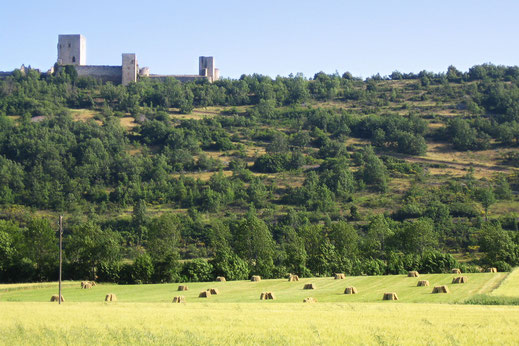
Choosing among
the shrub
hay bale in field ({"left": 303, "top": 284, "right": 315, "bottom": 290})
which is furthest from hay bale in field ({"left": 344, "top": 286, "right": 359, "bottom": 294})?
the shrub

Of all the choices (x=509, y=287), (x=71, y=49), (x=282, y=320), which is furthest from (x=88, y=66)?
(x=282, y=320)

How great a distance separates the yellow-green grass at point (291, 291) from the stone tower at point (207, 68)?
115 meters

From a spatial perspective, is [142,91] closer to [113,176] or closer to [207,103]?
[207,103]

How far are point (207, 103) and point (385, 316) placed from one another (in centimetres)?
12733

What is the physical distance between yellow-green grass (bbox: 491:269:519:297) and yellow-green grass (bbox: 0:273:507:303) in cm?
62

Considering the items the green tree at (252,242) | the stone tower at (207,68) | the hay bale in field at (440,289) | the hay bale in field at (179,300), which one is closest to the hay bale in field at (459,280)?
the hay bale in field at (440,289)

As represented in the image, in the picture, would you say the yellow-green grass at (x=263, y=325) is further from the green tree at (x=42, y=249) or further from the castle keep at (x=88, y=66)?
the castle keep at (x=88, y=66)

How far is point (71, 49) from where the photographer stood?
163000 mm

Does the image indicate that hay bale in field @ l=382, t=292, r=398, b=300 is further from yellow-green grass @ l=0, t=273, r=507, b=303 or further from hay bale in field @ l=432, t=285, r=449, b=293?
hay bale in field @ l=432, t=285, r=449, b=293

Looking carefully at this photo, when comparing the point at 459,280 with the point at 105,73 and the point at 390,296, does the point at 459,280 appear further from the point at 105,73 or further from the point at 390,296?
the point at 105,73

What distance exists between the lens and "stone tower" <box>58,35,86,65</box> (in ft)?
529

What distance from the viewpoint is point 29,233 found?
70375mm

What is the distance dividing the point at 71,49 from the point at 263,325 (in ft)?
473

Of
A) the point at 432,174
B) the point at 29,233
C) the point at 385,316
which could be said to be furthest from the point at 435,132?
the point at 385,316
